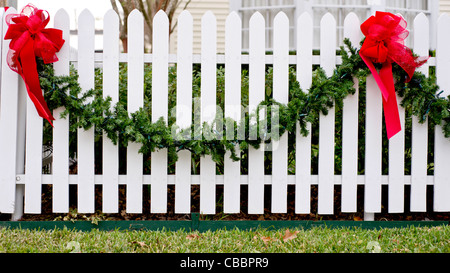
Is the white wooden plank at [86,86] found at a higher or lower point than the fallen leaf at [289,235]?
higher

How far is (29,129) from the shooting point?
3.13 metres

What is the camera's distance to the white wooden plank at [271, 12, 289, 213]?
3160 millimetres

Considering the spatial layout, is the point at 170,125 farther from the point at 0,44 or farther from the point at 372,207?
the point at 372,207

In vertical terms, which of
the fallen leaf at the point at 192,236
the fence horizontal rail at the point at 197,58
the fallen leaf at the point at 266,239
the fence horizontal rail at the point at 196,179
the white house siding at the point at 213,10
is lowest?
the fallen leaf at the point at 192,236

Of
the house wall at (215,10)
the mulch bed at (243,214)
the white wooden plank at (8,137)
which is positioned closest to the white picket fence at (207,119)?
the white wooden plank at (8,137)

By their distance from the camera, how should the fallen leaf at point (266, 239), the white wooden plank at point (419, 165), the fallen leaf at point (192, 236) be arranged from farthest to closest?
1. the white wooden plank at point (419, 165)
2. the fallen leaf at point (192, 236)
3. the fallen leaf at point (266, 239)

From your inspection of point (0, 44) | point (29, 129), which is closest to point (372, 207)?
point (29, 129)

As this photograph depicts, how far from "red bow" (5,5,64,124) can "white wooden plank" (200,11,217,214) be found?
112 cm

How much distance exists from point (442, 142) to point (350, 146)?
2.50 feet

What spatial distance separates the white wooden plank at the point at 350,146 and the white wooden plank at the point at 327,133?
10 cm

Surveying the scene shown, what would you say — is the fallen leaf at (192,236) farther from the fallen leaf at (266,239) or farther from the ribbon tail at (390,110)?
the ribbon tail at (390,110)

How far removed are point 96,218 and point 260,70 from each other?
67.9 inches

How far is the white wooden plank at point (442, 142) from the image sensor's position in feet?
10.5

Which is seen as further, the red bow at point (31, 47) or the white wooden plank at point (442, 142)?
the white wooden plank at point (442, 142)
